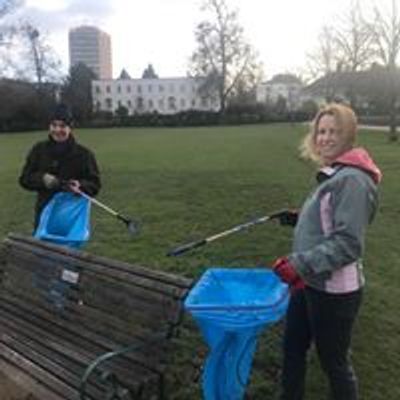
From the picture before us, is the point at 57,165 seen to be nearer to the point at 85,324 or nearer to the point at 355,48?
the point at 85,324

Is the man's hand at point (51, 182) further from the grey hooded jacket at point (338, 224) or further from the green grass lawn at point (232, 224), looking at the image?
the grey hooded jacket at point (338, 224)

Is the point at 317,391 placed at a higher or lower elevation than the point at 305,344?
lower

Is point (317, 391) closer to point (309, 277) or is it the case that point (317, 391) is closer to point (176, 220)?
point (309, 277)

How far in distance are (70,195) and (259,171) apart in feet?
49.0

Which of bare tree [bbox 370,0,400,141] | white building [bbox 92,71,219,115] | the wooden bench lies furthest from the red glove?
white building [bbox 92,71,219,115]

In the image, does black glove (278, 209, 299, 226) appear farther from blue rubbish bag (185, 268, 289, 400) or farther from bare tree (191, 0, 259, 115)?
bare tree (191, 0, 259, 115)

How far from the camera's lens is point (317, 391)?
16.0 feet

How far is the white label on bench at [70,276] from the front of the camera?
5.05 metres

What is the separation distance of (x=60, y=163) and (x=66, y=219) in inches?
18.3

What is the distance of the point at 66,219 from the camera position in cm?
596

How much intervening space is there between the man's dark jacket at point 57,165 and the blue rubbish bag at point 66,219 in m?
0.10

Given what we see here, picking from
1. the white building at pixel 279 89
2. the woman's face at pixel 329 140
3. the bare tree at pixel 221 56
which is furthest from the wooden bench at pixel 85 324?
the white building at pixel 279 89

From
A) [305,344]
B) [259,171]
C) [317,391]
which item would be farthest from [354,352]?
[259,171]

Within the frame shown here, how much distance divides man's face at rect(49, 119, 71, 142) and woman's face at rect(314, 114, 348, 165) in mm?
2725
